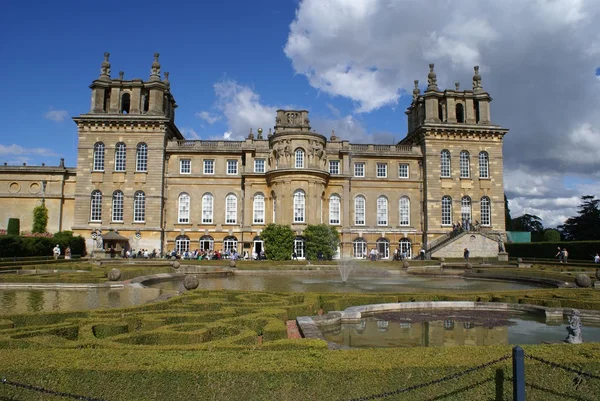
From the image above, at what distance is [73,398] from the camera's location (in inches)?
186

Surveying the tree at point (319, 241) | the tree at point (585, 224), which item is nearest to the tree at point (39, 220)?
the tree at point (319, 241)

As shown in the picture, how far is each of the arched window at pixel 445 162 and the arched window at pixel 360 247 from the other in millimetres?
10130

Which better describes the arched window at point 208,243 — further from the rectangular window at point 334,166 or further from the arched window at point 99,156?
the rectangular window at point 334,166

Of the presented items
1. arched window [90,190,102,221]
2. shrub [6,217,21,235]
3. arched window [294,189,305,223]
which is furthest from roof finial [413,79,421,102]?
shrub [6,217,21,235]

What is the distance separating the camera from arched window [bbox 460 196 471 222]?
4322cm

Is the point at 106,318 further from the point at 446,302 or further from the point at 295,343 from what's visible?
the point at 446,302

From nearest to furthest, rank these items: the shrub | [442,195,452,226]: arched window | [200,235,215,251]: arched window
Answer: the shrub < [200,235,215,251]: arched window < [442,195,452,226]: arched window

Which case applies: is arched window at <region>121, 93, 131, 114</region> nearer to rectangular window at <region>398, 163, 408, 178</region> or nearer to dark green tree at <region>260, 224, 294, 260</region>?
dark green tree at <region>260, 224, 294, 260</region>

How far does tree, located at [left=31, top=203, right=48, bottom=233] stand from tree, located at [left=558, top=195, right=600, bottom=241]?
198 ft

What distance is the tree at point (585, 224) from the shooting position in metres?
56.3

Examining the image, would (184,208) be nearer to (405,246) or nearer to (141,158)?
(141,158)

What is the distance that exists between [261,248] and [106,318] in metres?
33.0

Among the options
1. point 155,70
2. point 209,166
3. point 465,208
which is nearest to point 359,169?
point 465,208

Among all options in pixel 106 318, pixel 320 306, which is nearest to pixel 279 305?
pixel 320 306
